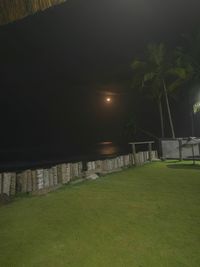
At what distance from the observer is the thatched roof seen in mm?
3378

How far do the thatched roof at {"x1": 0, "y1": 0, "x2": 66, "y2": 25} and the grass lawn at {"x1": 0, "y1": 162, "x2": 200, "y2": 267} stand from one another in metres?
3.51

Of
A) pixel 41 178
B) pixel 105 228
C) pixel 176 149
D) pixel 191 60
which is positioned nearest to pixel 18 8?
pixel 105 228

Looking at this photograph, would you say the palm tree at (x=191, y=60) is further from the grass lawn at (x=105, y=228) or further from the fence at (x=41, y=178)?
the grass lawn at (x=105, y=228)

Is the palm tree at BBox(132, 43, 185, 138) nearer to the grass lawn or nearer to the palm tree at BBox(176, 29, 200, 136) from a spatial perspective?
the palm tree at BBox(176, 29, 200, 136)

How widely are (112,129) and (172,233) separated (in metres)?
48.5

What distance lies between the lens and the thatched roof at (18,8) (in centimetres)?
338

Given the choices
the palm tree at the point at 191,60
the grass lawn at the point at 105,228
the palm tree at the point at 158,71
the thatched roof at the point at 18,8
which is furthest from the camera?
the palm tree at the point at 158,71

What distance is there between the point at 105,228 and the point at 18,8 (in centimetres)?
391

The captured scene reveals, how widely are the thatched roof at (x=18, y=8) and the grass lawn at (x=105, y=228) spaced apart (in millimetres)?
3511

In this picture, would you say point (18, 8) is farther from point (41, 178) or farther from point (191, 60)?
point (191, 60)

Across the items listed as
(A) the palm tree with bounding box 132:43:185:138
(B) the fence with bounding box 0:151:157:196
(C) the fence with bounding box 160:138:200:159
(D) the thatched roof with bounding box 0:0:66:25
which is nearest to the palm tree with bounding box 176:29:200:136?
(A) the palm tree with bounding box 132:43:185:138

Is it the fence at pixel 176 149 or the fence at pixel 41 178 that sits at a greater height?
the fence at pixel 176 149

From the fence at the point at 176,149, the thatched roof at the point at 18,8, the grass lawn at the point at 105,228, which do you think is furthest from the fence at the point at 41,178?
the fence at the point at 176,149

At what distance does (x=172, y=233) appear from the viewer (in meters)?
4.22
